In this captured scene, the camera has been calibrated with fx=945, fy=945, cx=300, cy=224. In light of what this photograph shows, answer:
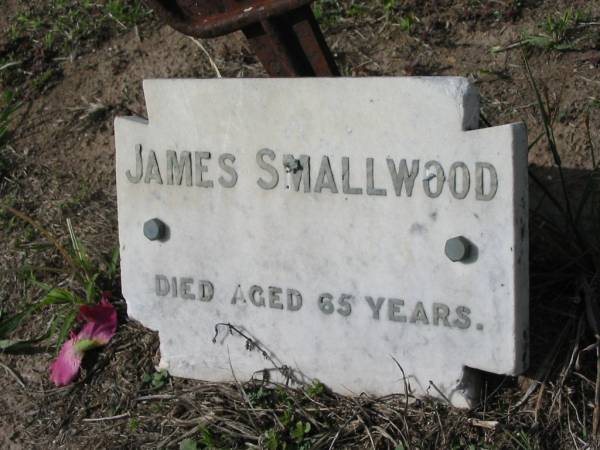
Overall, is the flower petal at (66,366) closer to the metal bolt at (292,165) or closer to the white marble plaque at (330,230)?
the white marble plaque at (330,230)

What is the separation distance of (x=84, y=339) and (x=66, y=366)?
111 millimetres

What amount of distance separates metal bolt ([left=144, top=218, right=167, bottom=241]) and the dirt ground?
18.3 inches

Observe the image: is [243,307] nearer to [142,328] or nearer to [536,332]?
[142,328]

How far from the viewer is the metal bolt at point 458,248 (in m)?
2.59

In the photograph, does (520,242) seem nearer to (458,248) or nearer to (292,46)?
(458,248)

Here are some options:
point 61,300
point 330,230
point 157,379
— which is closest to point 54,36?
point 61,300

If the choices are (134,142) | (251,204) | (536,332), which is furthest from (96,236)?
(536,332)

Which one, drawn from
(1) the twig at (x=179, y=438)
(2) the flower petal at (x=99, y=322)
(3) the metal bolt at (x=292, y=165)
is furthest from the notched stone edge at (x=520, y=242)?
(2) the flower petal at (x=99, y=322)

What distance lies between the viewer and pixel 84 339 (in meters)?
3.28

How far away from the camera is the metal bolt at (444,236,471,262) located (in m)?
2.59

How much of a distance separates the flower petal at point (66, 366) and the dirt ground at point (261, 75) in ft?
0.14

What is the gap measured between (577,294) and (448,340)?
0.53m

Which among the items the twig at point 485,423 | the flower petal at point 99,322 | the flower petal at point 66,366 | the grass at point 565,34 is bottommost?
the twig at point 485,423

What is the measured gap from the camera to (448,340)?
2.71m
